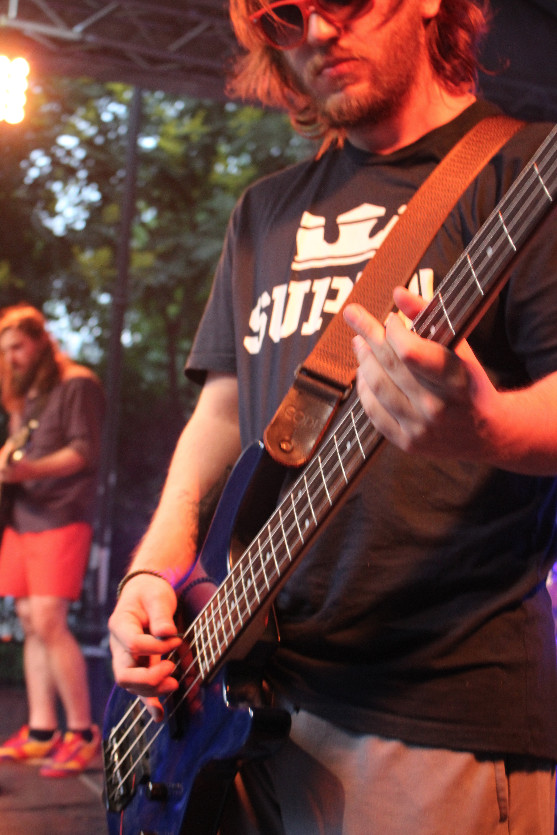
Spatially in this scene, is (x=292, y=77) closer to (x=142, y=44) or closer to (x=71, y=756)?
(x=71, y=756)

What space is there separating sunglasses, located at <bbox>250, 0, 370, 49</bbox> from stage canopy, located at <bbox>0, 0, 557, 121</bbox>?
12.3 feet

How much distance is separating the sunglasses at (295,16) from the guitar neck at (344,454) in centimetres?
68

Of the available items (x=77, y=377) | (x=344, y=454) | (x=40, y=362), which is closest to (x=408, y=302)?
(x=344, y=454)

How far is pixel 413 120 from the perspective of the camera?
1396 mm

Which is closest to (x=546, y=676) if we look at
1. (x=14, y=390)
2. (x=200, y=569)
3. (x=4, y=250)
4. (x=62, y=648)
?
(x=200, y=569)

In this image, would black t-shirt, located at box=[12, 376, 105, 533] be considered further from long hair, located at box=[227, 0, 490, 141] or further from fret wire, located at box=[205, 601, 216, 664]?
fret wire, located at box=[205, 601, 216, 664]

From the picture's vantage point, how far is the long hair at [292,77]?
1495mm

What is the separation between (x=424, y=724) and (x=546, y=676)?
0.18m

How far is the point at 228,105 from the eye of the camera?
402 inches

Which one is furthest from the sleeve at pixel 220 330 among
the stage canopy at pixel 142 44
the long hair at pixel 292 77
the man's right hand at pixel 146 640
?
the stage canopy at pixel 142 44

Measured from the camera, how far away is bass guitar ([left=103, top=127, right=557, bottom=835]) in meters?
1.01

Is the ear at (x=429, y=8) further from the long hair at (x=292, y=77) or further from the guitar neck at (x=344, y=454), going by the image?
the guitar neck at (x=344, y=454)

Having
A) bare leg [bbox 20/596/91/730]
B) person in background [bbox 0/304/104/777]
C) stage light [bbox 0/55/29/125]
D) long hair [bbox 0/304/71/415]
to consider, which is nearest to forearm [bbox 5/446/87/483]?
person in background [bbox 0/304/104/777]

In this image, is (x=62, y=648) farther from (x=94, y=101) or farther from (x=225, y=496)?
(x=94, y=101)
